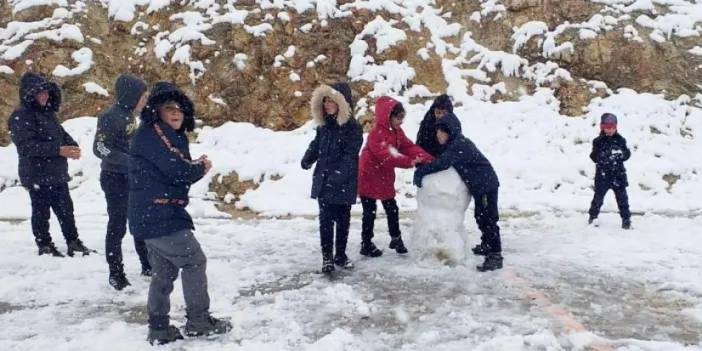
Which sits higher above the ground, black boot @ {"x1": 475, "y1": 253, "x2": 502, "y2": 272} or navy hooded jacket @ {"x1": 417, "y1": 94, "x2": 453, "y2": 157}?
navy hooded jacket @ {"x1": 417, "y1": 94, "x2": 453, "y2": 157}

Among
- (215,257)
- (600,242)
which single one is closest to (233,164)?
(215,257)

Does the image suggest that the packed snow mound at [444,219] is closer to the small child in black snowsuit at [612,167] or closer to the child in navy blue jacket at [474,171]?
the child in navy blue jacket at [474,171]

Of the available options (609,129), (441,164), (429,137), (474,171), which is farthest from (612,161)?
(441,164)

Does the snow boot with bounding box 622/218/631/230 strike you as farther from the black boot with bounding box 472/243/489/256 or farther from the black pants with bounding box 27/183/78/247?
the black pants with bounding box 27/183/78/247

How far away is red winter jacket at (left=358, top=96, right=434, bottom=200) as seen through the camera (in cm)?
685

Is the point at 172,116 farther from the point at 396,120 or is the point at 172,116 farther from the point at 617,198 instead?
the point at 617,198

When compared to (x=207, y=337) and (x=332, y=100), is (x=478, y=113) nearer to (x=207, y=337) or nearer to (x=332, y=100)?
(x=332, y=100)

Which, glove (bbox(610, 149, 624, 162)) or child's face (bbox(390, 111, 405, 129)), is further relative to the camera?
glove (bbox(610, 149, 624, 162))

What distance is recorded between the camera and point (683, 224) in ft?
28.3

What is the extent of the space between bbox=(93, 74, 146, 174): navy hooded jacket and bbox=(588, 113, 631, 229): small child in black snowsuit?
6471mm

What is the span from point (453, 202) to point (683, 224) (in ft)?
14.5

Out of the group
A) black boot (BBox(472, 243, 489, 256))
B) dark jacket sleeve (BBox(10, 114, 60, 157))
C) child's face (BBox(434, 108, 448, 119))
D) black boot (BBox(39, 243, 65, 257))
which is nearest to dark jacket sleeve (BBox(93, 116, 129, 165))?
dark jacket sleeve (BBox(10, 114, 60, 157))

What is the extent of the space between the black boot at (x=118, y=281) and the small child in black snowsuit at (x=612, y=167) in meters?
6.60

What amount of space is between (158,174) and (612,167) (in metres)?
6.70
